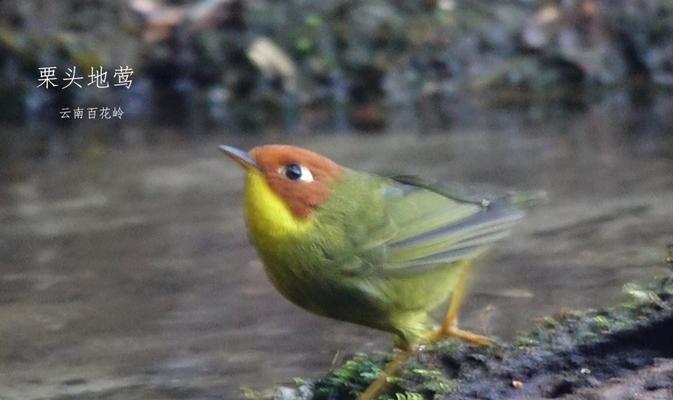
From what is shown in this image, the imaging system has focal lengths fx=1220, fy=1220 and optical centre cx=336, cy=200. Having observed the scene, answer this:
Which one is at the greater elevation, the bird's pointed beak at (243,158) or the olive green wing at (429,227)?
the bird's pointed beak at (243,158)

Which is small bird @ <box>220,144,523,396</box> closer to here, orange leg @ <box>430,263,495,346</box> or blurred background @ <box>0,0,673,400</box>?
orange leg @ <box>430,263,495,346</box>

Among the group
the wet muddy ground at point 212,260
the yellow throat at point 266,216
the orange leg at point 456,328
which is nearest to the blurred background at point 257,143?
the wet muddy ground at point 212,260

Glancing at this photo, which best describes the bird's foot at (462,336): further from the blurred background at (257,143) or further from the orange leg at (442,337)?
the blurred background at (257,143)

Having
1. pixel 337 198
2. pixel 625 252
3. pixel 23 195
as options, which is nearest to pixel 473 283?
pixel 625 252

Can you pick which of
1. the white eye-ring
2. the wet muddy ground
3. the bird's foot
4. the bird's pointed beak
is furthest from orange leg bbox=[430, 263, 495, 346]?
the bird's pointed beak

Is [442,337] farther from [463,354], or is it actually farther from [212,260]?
[212,260]

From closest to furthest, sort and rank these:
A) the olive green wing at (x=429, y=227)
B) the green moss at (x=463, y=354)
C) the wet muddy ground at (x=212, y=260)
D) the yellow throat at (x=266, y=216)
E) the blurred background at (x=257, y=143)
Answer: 1. the green moss at (x=463, y=354)
2. the yellow throat at (x=266, y=216)
3. the olive green wing at (x=429, y=227)
4. the wet muddy ground at (x=212, y=260)
5. the blurred background at (x=257, y=143)
